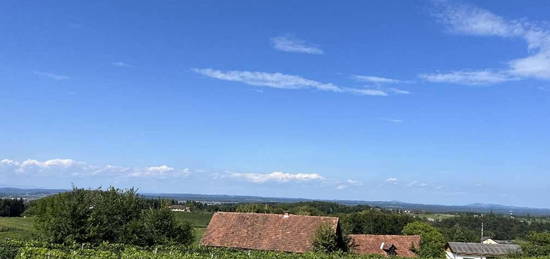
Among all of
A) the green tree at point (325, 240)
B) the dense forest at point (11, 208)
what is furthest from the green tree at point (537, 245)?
the dense forest at point (11, 208)

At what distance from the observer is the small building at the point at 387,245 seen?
52.6 meters

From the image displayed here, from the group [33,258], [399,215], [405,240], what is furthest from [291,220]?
[399,215]

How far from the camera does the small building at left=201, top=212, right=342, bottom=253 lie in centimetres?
4334

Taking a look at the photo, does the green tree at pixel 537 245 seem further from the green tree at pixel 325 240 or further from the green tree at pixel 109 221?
the green tree at pixel 109 221

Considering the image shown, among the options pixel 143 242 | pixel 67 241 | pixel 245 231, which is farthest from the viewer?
pixel 245 231

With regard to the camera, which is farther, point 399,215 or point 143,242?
point 399,215

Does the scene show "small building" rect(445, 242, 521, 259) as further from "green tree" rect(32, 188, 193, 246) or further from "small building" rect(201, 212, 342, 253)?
"green tree" rect(32, 188, 193, 246)

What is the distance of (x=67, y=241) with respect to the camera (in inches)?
1430

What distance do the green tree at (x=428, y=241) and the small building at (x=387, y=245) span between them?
48.3 inches

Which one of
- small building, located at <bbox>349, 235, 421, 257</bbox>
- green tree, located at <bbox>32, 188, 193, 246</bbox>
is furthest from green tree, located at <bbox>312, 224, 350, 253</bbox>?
small building, located at <bbox>349, 235, 421, 257</bbox>

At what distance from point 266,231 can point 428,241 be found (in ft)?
93.1

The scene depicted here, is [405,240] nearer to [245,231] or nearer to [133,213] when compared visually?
[245,231]

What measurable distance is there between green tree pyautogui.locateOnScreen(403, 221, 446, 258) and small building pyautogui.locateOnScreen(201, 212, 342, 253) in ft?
47.7

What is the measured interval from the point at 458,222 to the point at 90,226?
405 ft
